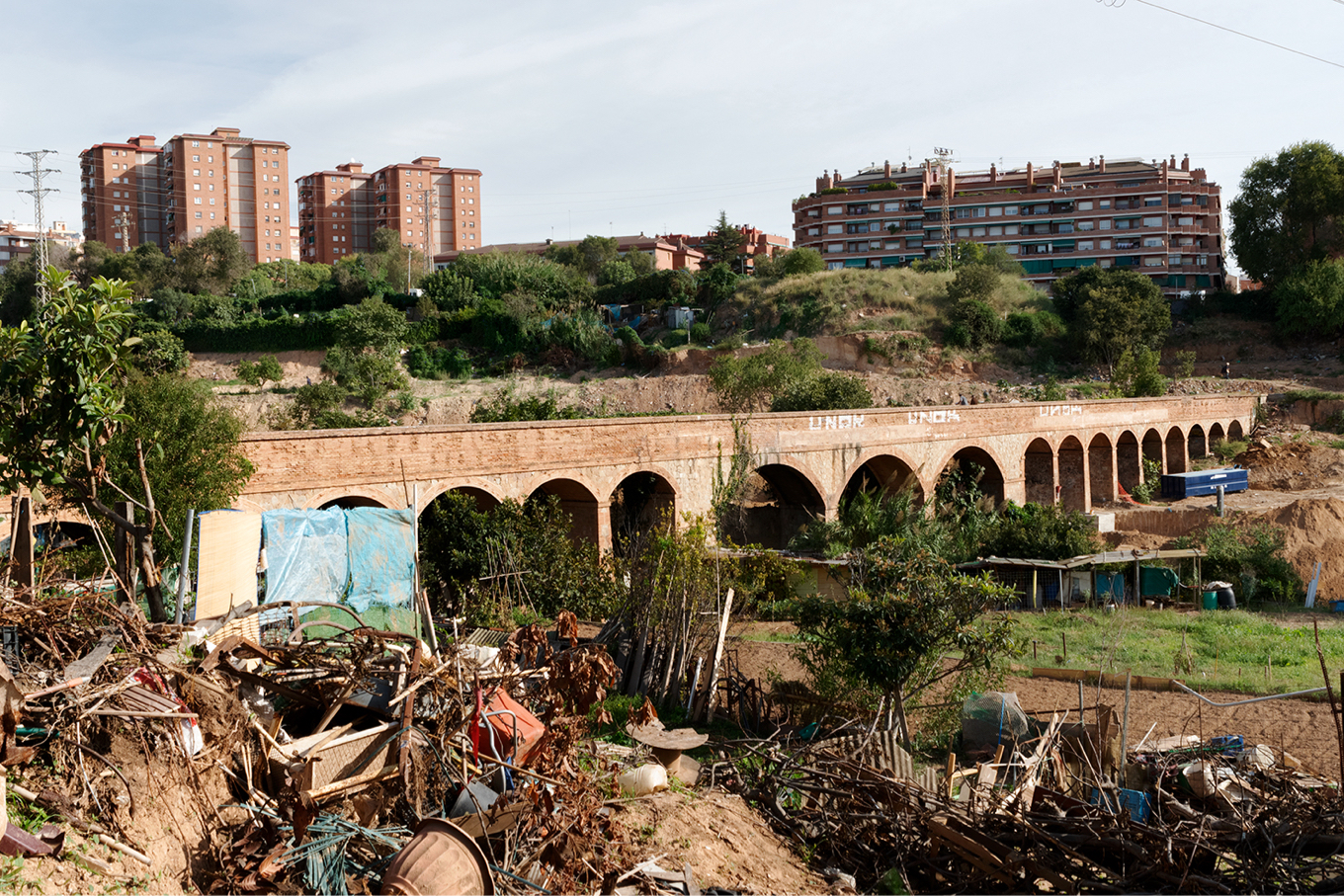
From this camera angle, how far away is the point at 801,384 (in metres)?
32.6

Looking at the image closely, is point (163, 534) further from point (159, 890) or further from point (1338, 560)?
point (1338, 560)

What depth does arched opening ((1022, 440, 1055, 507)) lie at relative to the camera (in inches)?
1228

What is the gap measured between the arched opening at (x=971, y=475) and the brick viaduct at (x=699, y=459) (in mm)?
64

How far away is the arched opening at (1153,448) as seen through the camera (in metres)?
38.4

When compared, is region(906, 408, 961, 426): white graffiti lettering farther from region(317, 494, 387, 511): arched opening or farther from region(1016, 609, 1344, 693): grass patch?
region(317, 494, 387, 511): arched opening

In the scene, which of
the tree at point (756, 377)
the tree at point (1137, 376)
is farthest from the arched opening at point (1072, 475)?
the tree at point (756, 377)

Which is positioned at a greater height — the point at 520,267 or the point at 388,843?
the point at 520,267

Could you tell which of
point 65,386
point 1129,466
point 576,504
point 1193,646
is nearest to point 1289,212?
point 1129,466

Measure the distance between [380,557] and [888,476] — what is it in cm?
1539

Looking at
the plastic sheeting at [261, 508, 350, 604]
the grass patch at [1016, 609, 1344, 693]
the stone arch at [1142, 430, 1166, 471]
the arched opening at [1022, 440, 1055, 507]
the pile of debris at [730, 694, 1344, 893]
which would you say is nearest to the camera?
the pile of debris at [730, 694, 1344, 893]

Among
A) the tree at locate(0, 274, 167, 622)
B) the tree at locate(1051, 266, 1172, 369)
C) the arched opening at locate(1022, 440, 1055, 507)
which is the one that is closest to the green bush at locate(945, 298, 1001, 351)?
the tree at locate(1051, 266, 1172, 369)

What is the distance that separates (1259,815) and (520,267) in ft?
159

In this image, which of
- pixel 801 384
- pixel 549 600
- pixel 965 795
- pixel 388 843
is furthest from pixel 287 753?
pixel 801 384

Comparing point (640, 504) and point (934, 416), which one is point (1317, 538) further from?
point (640, 504)
